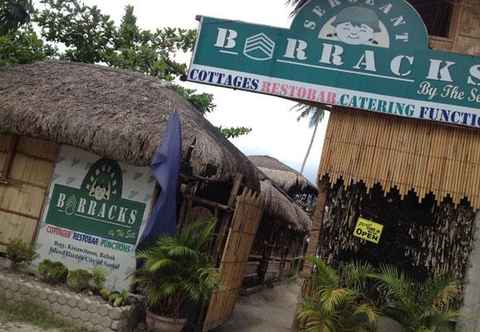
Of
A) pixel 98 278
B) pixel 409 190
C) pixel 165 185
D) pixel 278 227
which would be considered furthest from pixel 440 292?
pixel 278 227

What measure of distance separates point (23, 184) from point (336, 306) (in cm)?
508

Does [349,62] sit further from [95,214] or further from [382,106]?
[95,214]

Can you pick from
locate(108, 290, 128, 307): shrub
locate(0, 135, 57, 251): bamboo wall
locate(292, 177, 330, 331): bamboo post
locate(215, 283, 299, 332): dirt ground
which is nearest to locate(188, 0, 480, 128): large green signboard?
locate(292, 177, 330, 331): bamboo post

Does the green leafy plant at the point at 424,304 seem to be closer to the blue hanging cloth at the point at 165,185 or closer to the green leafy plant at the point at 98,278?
the blue hanging cloth at the point at 165,185

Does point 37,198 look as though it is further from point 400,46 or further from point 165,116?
point 400,46

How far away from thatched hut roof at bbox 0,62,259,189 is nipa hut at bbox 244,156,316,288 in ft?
12.7

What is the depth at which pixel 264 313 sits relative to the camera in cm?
948

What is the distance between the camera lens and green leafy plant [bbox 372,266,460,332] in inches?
209

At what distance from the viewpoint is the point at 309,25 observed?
6410 mm

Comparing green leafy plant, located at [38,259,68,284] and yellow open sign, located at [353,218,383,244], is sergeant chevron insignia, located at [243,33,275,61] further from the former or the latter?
green leafy plant, located at [38,259,68,284]

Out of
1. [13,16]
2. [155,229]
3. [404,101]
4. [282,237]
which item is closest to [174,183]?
[155,229]

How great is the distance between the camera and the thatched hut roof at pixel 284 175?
671 inches

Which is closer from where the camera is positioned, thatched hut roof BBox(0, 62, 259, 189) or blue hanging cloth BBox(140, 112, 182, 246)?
blue hanging cloth BBox(140, 112, 182, 246)

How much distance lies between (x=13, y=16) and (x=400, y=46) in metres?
15.1
